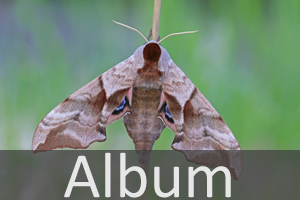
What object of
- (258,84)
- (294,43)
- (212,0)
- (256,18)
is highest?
(212,0)

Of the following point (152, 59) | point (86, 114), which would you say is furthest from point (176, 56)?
point (86, 114)

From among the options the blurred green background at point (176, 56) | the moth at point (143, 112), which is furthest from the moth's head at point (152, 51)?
the blurred green background at point (176, 56)

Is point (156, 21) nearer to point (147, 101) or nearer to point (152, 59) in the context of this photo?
point (152, 59)

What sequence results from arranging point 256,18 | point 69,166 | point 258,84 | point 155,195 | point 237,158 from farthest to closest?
point 256,18 → point 258,84 → point 69,166 → point 155,195 → point 237,158

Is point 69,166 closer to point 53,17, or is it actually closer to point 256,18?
point 53,17

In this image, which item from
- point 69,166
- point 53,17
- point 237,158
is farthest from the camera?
point 53,17

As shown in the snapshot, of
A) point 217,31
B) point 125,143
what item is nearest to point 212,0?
point 217,31
